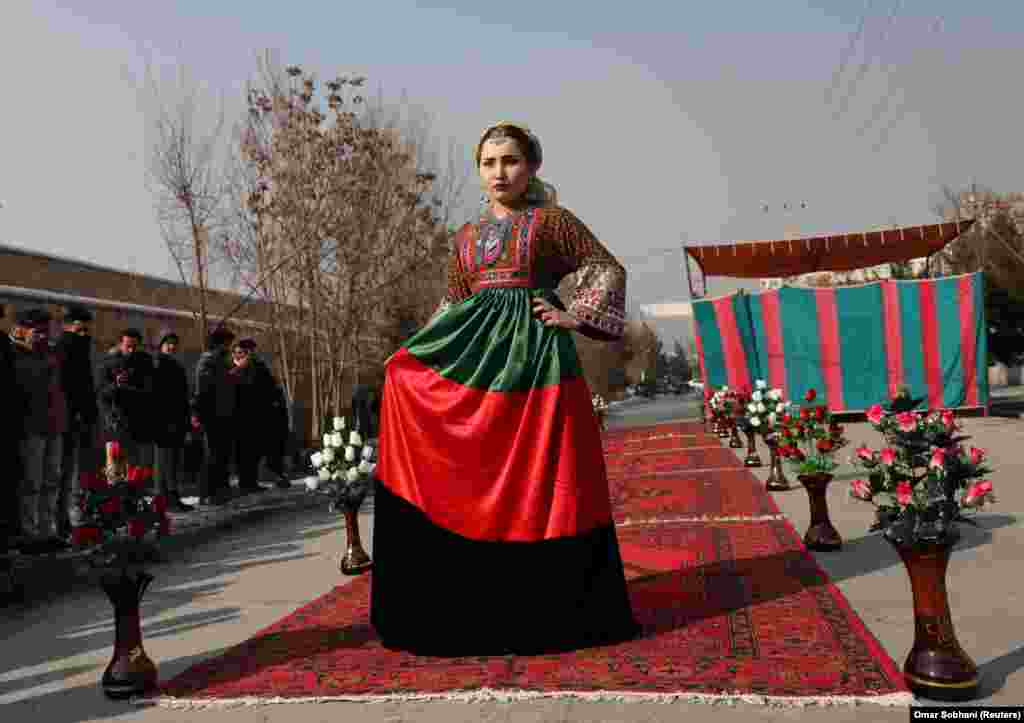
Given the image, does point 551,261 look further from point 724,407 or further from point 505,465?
point 724,407

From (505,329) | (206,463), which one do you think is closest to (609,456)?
(206,463)

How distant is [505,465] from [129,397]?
228 inches

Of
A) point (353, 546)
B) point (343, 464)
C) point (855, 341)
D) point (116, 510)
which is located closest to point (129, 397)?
point (343, 464)

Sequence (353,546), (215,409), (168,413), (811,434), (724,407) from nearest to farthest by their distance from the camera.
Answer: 1. (353,546)
2. (811,434)
3. (168,413)
4. (215,409)
5. (724,407)

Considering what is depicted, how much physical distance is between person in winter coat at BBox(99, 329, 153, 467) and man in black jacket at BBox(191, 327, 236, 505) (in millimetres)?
1394

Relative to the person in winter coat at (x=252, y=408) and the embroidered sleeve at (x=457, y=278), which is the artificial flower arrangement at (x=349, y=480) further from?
the person in winter coat at (x=252, y=408)

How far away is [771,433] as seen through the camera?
28.9ft

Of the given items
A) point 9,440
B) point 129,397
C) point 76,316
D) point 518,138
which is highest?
point 518,138

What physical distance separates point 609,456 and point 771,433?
586 centimetres

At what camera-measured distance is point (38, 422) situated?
6816 millimetres

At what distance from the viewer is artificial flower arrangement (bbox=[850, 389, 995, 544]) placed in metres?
3.22

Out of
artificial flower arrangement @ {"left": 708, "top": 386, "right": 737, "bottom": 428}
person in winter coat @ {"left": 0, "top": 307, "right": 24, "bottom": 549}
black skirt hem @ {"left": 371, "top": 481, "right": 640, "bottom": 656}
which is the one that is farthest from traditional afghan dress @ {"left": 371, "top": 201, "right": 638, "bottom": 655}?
artificial flower arrangement @ {"left": 708, "top": 386, "right": 737, "bottom": 428}

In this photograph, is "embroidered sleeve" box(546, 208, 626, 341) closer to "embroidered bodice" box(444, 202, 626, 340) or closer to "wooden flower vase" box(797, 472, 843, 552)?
"embroidered bodice" box(444, 202, 626, 340)

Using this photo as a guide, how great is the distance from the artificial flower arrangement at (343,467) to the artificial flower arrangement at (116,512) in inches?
87.0
